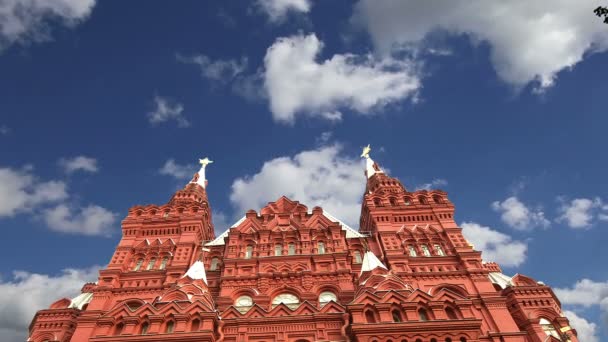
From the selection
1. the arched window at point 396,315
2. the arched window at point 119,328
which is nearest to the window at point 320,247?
the arched window at point 396,315

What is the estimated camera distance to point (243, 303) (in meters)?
25.6

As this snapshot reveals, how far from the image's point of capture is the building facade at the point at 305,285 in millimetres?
21422

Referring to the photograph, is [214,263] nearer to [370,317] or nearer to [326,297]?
[326,297]

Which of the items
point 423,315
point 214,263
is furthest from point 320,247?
point 423,315

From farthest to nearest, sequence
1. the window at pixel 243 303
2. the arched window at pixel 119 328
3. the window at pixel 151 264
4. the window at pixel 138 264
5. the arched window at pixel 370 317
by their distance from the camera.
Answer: the window at pixel 138 264 < the window at pixel 151 264 < the window at pixel 243 303 < the arched window at pixel 119 328 < the arched window at pixel 370 317

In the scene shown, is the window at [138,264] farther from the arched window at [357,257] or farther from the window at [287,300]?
the arched window at [357,257]

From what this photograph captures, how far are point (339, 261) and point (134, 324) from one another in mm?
13461

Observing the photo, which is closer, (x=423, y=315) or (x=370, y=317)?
(x=370, y=317)

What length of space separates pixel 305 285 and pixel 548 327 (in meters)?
16.1

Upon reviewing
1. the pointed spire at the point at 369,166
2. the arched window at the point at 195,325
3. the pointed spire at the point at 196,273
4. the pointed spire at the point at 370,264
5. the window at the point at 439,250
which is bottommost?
the arched window at the point at 195,325

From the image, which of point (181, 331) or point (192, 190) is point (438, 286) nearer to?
point (181, 331)

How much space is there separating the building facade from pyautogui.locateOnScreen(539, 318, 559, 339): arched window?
0.07 m

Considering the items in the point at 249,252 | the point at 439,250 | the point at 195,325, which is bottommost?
the point at 195,325

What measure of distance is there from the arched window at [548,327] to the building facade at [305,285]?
0.07 m
